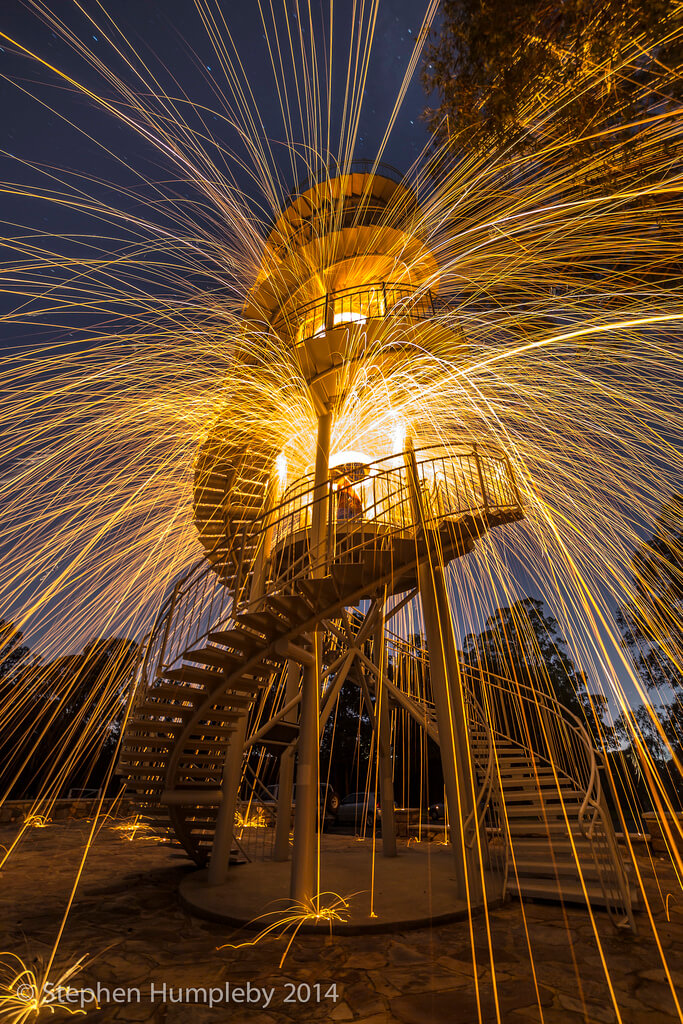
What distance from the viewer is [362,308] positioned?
34.7ft

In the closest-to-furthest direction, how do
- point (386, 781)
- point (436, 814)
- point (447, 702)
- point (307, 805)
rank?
1. point (307, 805)
2. point (447, 702)
3. point (386, 781)
4. point (436, 814)

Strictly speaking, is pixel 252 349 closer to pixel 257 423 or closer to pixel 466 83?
pixel 257 423

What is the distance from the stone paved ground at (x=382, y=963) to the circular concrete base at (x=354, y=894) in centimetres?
16

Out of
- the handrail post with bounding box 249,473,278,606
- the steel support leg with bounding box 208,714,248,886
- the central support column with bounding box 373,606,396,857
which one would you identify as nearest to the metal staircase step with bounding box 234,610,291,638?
the handrail post with bounding box 249,473,278,606

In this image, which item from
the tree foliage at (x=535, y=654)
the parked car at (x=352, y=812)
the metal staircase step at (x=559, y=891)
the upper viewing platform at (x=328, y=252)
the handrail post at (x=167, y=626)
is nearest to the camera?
the metal staircase step at (x=559, y=891)

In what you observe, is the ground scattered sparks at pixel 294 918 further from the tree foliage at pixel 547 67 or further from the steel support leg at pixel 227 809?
the tree foliage at pixel 547 67

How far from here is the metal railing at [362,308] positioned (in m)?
10.2

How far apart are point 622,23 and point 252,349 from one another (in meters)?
6.75

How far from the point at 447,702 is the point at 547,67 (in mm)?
6460

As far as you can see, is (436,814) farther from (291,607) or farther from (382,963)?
(291,607)

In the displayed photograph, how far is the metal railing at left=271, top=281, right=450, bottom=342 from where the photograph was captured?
1023cm

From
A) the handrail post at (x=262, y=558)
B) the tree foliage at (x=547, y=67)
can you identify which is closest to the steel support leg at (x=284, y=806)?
the handrail post at (x=262, y=558)

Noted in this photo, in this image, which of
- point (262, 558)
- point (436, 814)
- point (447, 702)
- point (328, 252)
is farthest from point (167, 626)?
point (436, 814)

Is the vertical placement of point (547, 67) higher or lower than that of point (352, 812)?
higher
